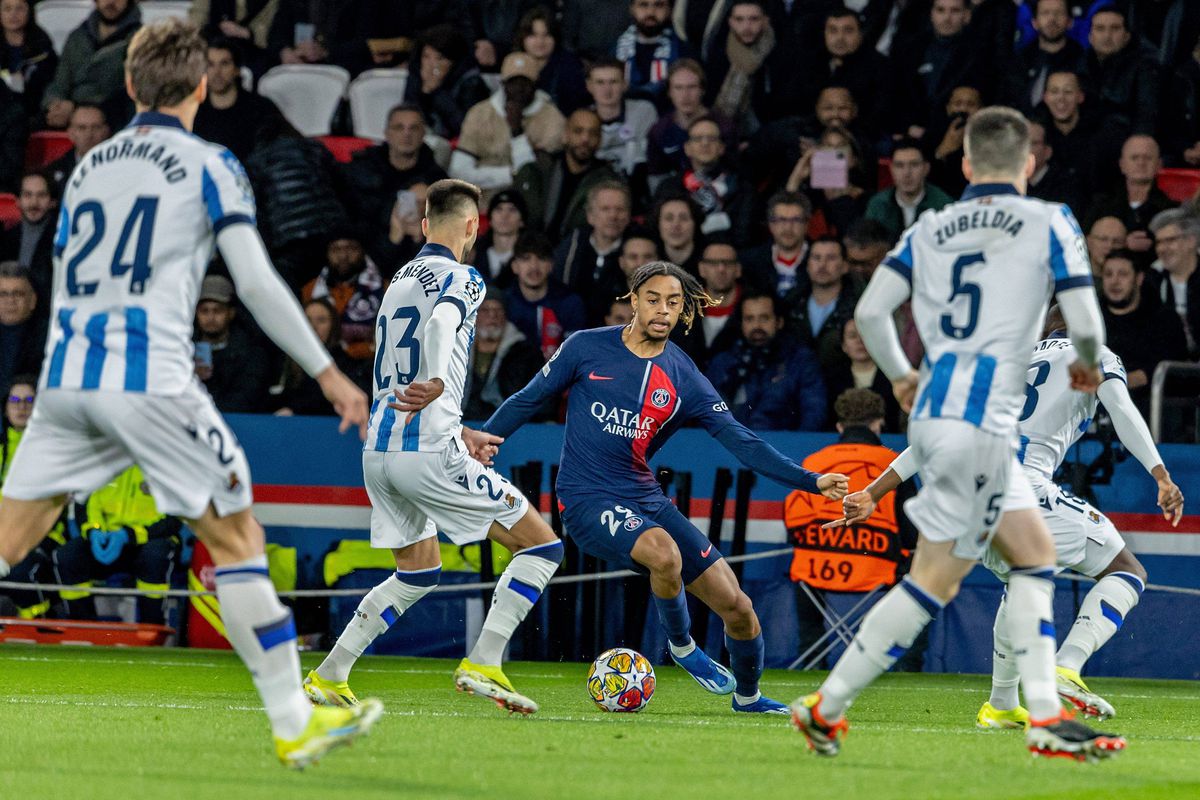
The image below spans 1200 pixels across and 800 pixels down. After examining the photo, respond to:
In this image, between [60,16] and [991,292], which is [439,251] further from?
[60,16]

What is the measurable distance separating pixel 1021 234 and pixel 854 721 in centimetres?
313

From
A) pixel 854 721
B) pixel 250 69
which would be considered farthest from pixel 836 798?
pixel 250 69

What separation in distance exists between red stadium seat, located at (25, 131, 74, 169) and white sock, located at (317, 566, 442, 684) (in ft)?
31.9

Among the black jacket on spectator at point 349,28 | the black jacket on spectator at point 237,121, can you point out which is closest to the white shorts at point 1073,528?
the black jacket on spectator at point 237,121

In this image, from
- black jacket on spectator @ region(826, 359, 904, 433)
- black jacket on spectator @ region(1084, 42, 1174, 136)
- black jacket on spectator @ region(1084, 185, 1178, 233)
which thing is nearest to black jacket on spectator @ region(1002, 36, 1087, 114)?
black jacket on spectator @ region(1084, 42, 1174, 136)

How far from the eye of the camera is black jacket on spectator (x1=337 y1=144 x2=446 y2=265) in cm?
1533

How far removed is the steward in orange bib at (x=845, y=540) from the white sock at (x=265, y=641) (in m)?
6.85

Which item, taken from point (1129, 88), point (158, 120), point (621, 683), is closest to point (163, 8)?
point (1129, 88)

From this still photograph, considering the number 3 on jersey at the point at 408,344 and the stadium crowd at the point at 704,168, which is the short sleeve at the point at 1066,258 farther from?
the stadium crowd at the point at 704,168

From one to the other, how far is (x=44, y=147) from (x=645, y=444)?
10.1m

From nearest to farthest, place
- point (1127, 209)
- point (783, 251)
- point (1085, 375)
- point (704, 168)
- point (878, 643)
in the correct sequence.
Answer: point (1085, 375)
point (878, 643)
point (1127, 209)
point (783, 251)
point (704, 168)

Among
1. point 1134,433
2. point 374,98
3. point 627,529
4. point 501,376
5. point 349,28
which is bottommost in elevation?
point 627,529

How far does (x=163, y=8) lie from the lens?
17984 millimetres

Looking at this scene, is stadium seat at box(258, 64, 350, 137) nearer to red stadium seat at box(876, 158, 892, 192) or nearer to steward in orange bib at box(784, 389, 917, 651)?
red stadium seat at box(876, 158, 892, 192)
